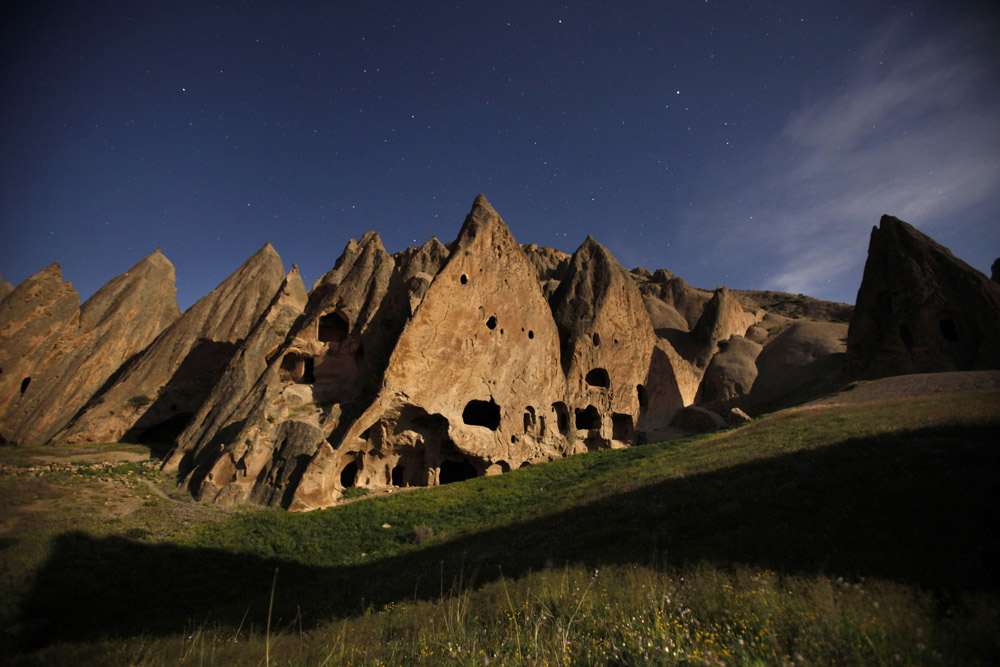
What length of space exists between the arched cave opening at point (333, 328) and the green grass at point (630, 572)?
13.1 m

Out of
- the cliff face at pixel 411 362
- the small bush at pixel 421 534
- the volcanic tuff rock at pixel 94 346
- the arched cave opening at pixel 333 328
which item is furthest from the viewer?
the volcanic tuff rock at pixel 94 346

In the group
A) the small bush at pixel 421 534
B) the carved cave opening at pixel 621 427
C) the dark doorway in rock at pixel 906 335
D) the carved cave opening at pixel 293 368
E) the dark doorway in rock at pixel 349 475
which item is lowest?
the small bush at pixel 421 534

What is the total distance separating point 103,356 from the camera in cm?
2977

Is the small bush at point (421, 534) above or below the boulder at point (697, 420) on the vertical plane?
below

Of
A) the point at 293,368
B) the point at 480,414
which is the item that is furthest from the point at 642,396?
the point at 293,368

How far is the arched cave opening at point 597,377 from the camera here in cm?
2864

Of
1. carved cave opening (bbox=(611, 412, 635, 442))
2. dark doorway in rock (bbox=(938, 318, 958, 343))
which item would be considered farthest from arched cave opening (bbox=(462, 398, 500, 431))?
dark doorway in rock (bbox=(938, 318, 958, 343))

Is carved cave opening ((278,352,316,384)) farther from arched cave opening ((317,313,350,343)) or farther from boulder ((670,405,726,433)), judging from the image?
boulder ((670,405,726,433))

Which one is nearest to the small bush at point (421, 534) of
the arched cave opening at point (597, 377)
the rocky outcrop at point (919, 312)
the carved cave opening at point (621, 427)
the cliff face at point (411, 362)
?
the cliff face at point (411, 362)

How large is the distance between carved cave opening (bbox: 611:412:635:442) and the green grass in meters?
14.1

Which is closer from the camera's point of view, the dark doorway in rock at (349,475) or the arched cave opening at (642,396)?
the dark doorway in rock at (349,475)

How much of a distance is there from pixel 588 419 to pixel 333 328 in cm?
1768

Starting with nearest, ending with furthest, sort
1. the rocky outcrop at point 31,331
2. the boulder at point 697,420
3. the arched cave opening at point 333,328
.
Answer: the boulder at point 697,420 < the arched cave opening at point 333,328 < the rocky outcrop at point 31,331

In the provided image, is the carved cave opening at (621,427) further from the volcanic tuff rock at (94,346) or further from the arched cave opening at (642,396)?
the volcanic tuff rock at (94,346)
